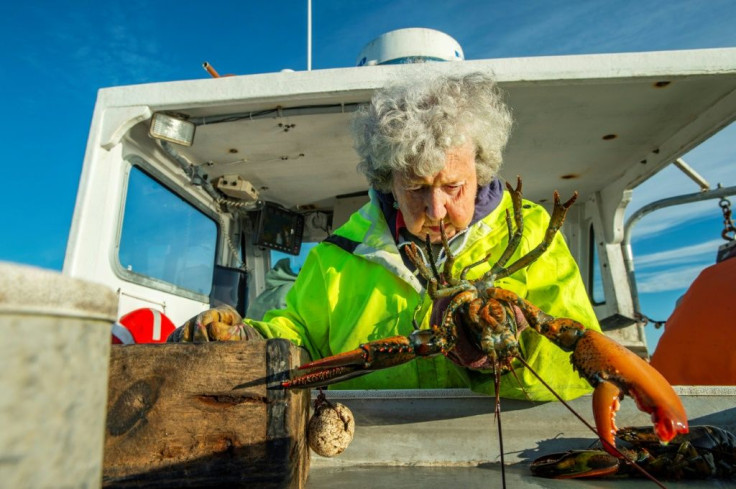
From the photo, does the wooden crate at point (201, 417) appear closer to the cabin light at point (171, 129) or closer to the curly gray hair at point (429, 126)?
the curly gray hair at point (429, 126)

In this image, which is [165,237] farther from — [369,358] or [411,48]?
[369,358]

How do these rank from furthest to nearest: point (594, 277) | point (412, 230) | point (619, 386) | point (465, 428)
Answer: point (594, 277) → point (412, 230) → point (465, 428) → point (619, 386)

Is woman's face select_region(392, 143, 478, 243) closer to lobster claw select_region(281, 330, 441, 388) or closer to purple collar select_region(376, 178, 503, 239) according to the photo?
purple collar select_region(376, 178, 503, 239)

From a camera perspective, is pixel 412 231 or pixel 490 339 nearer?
pixel 490 339

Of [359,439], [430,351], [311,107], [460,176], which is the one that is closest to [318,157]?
[311,107]

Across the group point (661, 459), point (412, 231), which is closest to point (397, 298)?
point (412, 231)

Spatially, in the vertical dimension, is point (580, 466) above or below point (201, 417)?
below

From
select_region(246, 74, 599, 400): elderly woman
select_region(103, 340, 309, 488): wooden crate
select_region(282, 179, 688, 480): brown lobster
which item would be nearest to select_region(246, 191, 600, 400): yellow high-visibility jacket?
select_region(246, 74, 599, 400): elderly woman

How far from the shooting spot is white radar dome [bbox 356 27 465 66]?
3561mm

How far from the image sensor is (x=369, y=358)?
127 cm

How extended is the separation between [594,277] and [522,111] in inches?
84.7

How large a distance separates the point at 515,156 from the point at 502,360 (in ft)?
9.98

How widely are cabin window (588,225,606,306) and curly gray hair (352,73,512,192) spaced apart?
98.7 inches

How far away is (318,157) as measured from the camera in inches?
154
